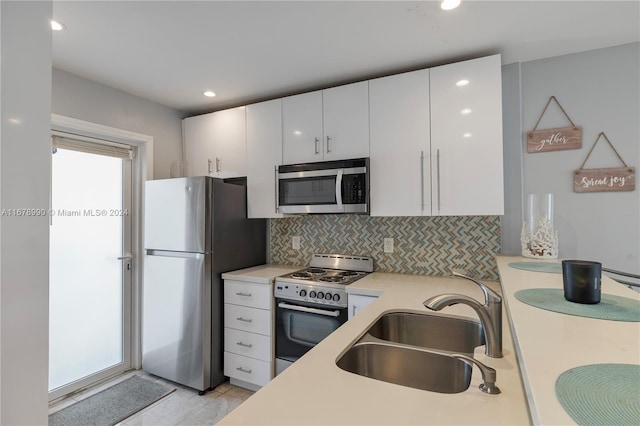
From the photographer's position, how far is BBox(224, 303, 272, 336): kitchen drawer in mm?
2473

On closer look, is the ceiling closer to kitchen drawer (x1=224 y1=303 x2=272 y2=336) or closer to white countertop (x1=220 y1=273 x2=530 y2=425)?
white countertop (x1=220 y1=273 x2=530 y2=425)

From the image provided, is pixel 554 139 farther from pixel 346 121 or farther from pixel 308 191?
pixel 308 191

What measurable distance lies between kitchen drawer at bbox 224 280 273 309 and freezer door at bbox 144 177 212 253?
373 millimetres

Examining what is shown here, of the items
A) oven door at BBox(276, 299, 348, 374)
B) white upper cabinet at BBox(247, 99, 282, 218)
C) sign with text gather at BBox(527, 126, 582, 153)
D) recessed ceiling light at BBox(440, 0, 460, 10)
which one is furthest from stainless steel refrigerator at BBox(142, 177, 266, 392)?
sign with text gather at BBox(527, 126, 582, 153)

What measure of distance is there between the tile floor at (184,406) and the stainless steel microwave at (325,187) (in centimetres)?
152

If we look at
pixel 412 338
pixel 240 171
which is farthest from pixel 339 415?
pixel 240 171

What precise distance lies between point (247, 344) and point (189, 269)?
759 millimetres

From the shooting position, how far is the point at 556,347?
2.20 ft

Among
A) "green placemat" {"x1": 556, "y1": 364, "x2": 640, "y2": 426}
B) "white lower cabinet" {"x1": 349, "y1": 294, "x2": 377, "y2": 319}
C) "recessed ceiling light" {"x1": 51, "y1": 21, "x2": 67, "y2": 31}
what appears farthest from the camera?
"white lower cabinet" {"x1": 349, "y1": 294, "x2": 377, "y2": 319}

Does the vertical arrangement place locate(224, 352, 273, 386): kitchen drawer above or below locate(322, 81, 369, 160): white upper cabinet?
below

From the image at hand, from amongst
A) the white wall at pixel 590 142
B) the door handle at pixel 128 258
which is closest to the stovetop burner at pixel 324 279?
the white wall at pixel 590 142

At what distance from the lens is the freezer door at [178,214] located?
2516 mm

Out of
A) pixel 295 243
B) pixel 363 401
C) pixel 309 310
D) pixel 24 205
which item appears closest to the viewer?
pixel 363 401

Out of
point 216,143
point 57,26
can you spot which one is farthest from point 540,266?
point 57,26
